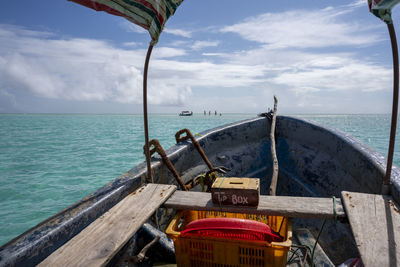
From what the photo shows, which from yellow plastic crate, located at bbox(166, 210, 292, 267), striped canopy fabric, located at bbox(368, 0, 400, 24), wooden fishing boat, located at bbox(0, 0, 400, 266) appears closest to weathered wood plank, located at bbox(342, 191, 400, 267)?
wooden fishing boat, located at bbox(0, 0, 400, 266)

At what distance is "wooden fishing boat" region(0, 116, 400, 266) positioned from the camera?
1.44 meters

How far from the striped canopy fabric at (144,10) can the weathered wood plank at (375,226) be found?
205 cm

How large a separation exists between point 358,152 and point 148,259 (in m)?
2.67

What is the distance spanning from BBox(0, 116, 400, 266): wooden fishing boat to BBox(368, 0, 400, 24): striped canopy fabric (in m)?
1.31

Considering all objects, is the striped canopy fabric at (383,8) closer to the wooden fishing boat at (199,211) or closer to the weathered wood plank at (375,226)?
the wooden fishing boat at (199,211)

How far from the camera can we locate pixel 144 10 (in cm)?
180

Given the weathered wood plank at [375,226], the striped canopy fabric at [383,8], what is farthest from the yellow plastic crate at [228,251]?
the striped canopy fabric at [383,8]

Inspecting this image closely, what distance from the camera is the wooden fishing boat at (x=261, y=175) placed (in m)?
1.44

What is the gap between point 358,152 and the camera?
2.86m

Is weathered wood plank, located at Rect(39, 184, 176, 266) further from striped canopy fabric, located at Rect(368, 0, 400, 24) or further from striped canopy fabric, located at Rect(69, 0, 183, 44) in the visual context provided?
striped canopy fabric, located at Rect(368, 0, 400, 24)

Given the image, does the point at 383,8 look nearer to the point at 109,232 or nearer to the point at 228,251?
the point at 228,251

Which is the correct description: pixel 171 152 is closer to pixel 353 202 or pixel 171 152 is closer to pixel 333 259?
pixel 353 202

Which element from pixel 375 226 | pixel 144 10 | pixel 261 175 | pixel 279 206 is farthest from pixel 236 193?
pixel 261 175

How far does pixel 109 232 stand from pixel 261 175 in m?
3.41
